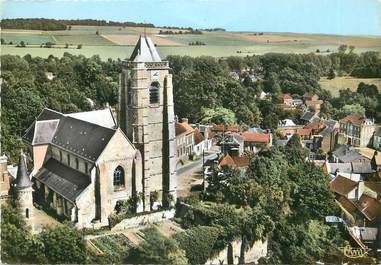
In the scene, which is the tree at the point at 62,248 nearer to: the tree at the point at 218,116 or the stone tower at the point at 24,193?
the stone tower at the point at 24,193

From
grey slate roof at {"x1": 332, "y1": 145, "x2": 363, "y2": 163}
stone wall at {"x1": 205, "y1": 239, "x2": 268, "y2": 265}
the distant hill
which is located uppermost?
the distant hill

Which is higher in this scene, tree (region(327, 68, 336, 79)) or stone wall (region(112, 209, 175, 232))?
tree (region(327, 68, 336, 79))

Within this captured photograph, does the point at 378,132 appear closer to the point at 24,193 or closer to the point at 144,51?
the point at 144,51

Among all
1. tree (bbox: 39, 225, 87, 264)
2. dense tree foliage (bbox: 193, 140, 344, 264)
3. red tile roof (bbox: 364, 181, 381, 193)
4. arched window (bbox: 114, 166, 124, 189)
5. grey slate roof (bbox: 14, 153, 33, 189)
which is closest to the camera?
tree (bbox: 39, 225, 87, 264)

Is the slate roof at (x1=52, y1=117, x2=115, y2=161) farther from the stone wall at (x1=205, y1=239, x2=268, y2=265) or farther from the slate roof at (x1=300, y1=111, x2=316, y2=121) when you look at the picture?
the slate roof at (x1=300, y1=111, x2=316, y2=121)

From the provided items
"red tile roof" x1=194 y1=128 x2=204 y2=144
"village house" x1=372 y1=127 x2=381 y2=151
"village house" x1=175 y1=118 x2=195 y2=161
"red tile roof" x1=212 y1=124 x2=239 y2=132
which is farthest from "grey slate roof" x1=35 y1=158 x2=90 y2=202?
"village house" x1=372 y1=127 x2=381 y2=151

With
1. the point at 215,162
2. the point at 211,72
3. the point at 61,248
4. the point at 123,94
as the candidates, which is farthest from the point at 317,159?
the point at 61,248

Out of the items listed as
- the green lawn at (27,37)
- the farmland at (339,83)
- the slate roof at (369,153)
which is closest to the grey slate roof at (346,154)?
the slate roof at (369,153)
